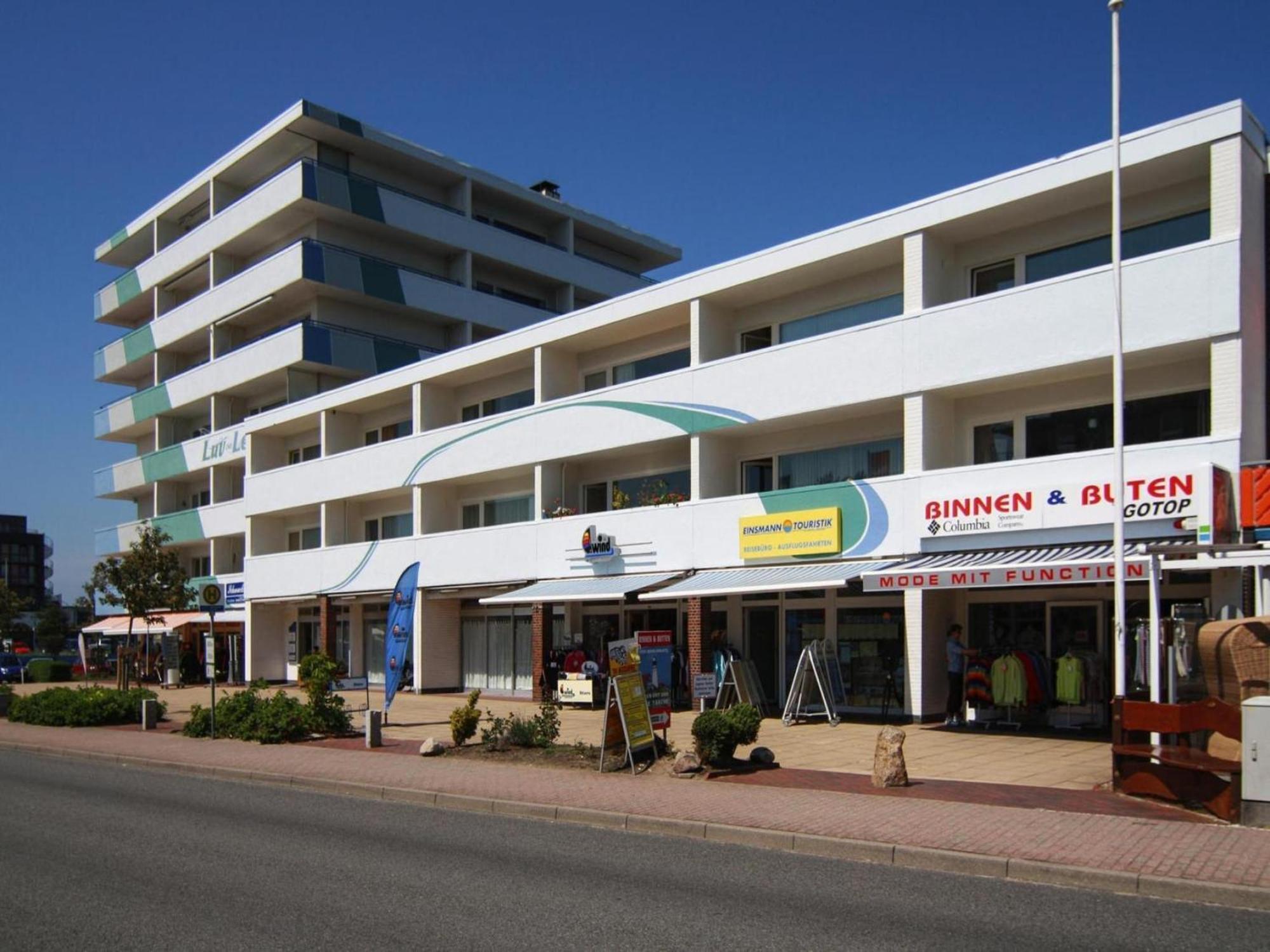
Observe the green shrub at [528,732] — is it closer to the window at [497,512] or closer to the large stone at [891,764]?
the large stone at [891,764]

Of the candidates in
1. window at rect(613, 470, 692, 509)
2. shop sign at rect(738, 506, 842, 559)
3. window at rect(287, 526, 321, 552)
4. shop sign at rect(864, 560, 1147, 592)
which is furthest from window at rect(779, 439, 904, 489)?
window at rect(287, 526, 321, 552)

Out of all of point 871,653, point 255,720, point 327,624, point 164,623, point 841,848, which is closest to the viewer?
point 841,848

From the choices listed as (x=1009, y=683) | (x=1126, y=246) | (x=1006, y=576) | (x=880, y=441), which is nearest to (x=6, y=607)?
(x=880, y=441)

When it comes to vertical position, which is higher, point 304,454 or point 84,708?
point 304,454

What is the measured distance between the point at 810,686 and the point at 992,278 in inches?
342

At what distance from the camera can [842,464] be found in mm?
24156

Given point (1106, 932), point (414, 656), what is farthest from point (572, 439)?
point (1106, 932)

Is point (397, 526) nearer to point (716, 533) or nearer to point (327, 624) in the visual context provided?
point (327, 624)

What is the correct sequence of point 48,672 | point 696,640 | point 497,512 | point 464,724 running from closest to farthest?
point 464,724 → point 696,640 → point 497,512 → point 48,672

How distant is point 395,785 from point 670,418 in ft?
44.0

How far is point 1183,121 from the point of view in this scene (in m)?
18.3

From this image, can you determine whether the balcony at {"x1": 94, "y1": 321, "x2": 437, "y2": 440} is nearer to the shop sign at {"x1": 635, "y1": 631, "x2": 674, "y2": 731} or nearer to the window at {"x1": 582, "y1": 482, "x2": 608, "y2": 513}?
the window at {"x1": 582, "y1": 482, "x2": 608, "y2": 513}

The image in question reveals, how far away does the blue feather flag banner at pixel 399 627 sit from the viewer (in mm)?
21703

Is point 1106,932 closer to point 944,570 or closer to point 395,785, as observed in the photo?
point 395,785
